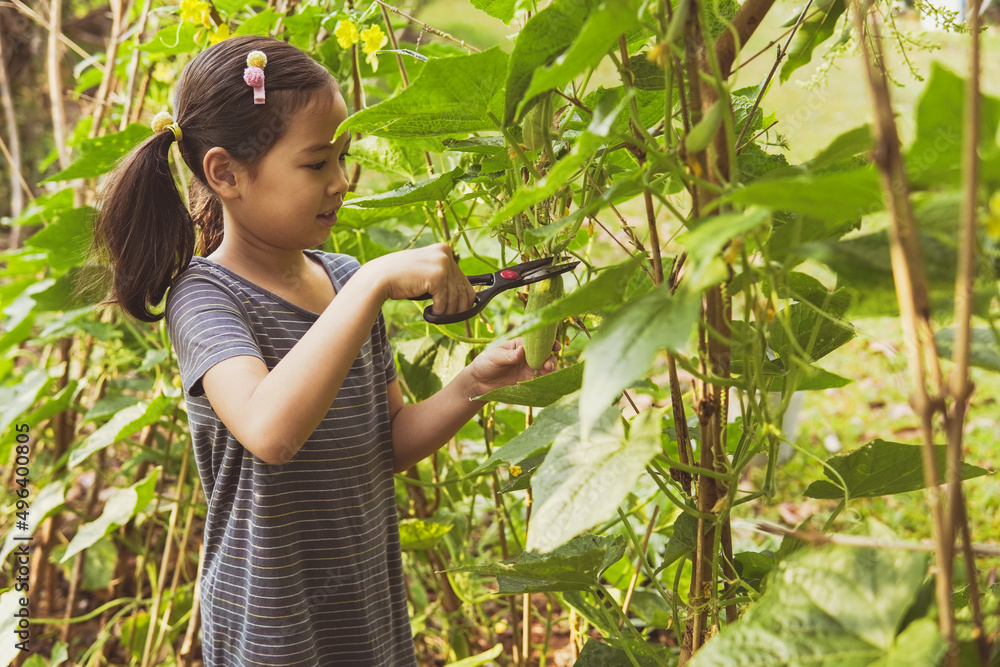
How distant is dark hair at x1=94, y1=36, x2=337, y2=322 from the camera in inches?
35.7

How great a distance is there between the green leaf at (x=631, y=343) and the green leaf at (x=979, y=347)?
130 mm

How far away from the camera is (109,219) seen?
0.99 m

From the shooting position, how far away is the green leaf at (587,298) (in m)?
0.46

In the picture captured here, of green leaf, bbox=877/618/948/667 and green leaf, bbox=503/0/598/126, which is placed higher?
green leaf, bbox=503/0/598/126

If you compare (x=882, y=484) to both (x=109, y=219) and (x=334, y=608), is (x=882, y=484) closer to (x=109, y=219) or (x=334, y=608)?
(x=334, y=608)

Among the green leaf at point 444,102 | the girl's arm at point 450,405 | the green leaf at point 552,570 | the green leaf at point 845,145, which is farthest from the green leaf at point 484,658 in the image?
the green leaf at point 845,145

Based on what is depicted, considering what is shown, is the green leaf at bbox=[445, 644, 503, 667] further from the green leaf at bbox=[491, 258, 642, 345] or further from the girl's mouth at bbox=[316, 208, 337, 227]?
the green leaf at bbox=[491, 258, 642, 345]

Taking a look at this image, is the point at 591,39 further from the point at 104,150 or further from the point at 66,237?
the point at 66,237

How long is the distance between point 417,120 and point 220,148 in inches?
13.2

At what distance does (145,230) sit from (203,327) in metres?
0.20

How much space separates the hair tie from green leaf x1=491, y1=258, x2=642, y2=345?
66cm

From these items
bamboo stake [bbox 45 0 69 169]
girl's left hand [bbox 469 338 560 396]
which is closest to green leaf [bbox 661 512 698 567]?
girl's left hand [bbox 469 338 560 396]

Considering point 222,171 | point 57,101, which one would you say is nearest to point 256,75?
point 222,171

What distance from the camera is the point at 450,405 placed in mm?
990
